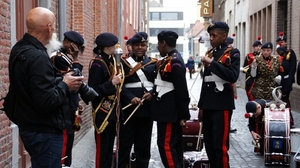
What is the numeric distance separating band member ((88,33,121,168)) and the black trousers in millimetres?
188

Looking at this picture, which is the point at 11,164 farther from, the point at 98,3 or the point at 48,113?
the point at 98,3

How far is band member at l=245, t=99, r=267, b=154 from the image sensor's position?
29.5ft

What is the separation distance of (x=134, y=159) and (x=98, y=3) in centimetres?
806

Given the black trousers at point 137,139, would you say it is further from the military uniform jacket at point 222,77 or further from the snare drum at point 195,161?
the military uniform jacket at point 222,77

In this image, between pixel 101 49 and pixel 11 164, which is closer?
pixel 11 164

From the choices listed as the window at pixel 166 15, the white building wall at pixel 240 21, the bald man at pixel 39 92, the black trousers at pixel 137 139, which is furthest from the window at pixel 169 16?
the bald man at pixel 39 92

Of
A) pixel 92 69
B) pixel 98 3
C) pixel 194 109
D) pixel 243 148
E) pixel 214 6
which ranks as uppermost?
pixel 214 6

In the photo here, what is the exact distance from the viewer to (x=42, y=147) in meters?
4.46

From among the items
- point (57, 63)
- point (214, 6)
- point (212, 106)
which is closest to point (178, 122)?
point (212, 106)

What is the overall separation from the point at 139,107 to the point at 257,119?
2.43 meters

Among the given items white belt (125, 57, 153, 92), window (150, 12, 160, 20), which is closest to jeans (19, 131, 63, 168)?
white belt (125, 57, 153, 92)

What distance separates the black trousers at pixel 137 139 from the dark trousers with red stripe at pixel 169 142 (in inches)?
18.0

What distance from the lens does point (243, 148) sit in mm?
10570

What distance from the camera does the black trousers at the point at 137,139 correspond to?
25.0 feet
